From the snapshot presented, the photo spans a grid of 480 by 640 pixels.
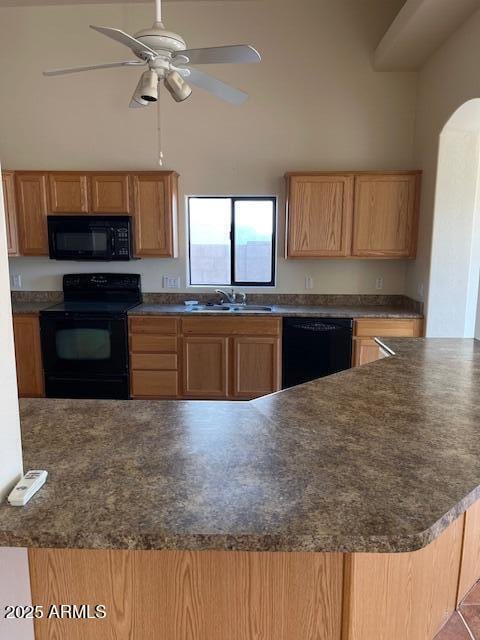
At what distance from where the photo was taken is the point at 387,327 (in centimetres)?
387

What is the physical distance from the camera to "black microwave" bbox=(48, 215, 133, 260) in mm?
4047

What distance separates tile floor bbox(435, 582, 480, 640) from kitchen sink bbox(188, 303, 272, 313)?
255 centimetres

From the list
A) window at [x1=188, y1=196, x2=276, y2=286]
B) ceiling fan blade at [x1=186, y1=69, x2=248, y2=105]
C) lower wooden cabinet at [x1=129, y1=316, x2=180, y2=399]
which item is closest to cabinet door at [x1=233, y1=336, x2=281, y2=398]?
lower wooden cabinet at [x1=129, y1=316, x2=180, y2=399]

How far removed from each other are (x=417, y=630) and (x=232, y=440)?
0.94 metres

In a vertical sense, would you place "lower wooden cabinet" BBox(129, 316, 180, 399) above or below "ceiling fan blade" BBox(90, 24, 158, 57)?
below

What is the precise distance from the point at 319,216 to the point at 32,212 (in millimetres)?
2648

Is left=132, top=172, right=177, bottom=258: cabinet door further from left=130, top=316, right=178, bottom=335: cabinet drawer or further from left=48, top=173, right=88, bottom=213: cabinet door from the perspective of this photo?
left=130, top=316, right=178, bottom=335: cabinet drawer

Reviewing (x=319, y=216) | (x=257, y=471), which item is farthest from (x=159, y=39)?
(x=319, y=216)

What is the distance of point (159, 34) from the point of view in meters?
1.96

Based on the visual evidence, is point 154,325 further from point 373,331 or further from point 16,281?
point 373,331

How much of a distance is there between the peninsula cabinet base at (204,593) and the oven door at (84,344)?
2961 mm

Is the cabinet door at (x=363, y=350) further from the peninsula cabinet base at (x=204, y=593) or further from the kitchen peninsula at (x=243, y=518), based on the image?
the peninsula cabinet base at (x=204, y=593)

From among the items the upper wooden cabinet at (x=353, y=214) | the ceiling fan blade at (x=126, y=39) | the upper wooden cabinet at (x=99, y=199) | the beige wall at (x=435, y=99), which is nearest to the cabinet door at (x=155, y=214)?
the upper wooden cabinet at (x=99, y=199)

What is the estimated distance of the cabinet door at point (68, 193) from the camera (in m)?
4.05
